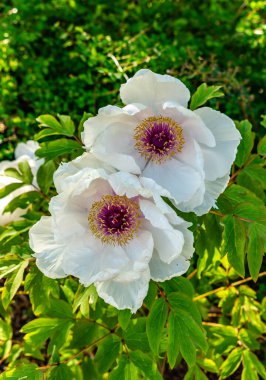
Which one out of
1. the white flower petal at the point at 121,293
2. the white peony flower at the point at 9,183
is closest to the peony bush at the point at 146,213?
the white flower petal at the point at 121,293

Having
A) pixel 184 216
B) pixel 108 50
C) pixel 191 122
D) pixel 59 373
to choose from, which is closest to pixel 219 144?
pixel 191 122

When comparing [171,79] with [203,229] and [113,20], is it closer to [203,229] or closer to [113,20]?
[203,229]

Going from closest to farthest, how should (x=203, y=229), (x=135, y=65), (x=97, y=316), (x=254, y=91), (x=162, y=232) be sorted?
1. (x=162, y=232)
2. (x=203, y=229)
3. (x=97, y=316)
4. (x=135, y=65)
5. (x=254, y=91)

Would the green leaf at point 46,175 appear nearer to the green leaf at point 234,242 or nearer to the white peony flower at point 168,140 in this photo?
the white peony flower at point 168,140

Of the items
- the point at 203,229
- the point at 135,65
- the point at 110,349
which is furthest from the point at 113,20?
the point at 110,349

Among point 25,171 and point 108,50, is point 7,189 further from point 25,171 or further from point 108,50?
point 108,50

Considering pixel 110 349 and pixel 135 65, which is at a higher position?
pixel 135 65

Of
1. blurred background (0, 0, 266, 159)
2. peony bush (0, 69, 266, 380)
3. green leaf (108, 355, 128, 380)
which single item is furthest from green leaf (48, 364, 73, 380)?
blurred background (0, 0, 266, 159)
